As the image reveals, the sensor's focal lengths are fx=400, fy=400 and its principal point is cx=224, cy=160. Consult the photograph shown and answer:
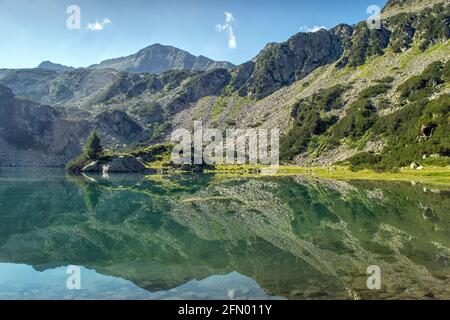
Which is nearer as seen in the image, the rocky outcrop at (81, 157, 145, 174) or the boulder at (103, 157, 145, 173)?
the boulder at (103, 157, 145, 173)

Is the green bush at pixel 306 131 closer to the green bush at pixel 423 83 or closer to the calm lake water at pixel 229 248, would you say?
the green bush at pixel 423 83

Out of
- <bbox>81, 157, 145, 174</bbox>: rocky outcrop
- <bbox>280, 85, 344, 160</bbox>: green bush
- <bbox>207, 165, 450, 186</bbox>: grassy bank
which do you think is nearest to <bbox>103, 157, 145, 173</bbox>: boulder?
<bbox>81, 157, 145, 174</bbox>: rocky outcrop

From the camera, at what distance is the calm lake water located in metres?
19.8

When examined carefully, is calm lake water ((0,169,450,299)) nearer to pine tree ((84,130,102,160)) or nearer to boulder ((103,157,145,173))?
boulder ((103,157,145,173))

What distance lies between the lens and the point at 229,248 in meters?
30.5

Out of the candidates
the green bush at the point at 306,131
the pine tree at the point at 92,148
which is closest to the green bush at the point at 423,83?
the green bush at the point at 306,131

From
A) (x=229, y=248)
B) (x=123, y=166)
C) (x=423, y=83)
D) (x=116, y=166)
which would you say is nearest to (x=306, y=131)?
(x=423, y=83)

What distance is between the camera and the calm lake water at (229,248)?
64.8ft

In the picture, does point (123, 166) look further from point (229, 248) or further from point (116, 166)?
point (229, 248)

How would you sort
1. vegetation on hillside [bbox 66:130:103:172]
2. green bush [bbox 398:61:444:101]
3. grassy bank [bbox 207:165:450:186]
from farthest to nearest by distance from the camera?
vegetation on hillside [bbox 66:130:103:172]
green bush [bbox 398:61:444:101]
grassy bank [bbox 207:165:450:186]

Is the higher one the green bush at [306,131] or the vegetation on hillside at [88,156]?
the green bush at [306,131]

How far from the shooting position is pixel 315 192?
72.1 metres
